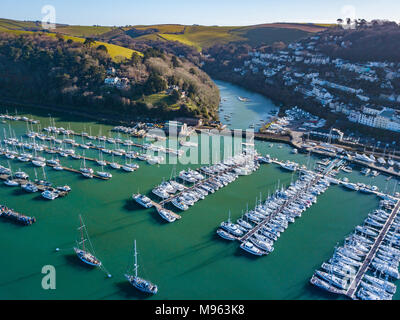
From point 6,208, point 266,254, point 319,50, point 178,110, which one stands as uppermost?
point 319,50

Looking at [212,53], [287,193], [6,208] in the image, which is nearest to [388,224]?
[287,193]

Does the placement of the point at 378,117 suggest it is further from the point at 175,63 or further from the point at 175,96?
the point at 175,63

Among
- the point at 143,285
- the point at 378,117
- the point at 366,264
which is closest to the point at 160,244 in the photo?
the point at 143,285

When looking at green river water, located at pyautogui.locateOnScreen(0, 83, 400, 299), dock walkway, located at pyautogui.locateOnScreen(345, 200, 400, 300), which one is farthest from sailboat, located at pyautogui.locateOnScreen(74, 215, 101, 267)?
dock walkway, located at pyautogui.locateOnScreen(345, 200, 400, 300)

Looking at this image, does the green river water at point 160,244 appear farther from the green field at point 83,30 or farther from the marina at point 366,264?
the green field at point 83,30

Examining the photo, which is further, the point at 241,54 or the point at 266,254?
the point at 241,54

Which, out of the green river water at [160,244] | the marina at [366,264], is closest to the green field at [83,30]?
the green river water at [160,244]

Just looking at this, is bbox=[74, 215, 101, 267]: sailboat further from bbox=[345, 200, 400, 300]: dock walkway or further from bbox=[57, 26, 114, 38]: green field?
bbox=[57, 26, 114, 38]: green field

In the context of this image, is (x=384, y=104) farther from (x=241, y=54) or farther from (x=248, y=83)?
(x=241, y=54)
